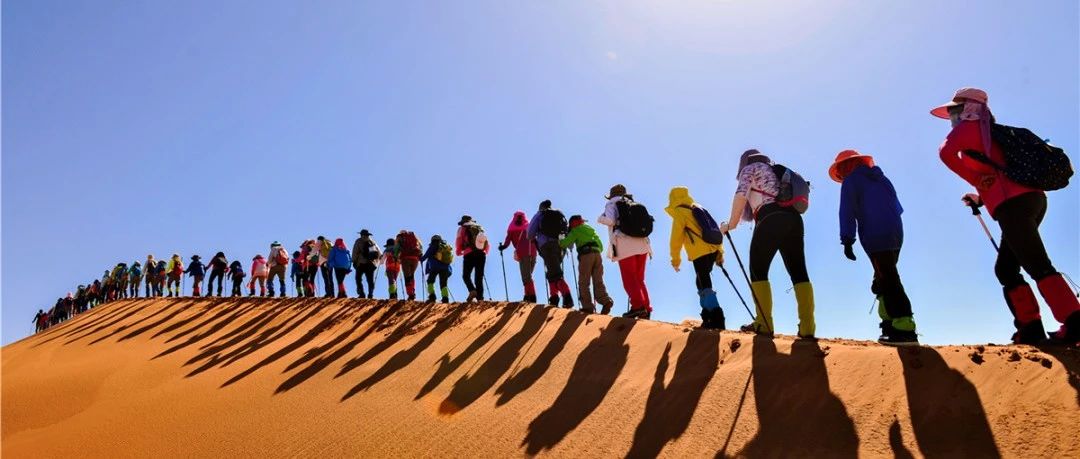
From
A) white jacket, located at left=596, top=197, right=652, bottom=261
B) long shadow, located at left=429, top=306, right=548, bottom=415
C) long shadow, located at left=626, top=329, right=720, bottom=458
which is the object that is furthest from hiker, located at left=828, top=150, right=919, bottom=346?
long shadow, located at left=429, top=306, right=548, bottom=415

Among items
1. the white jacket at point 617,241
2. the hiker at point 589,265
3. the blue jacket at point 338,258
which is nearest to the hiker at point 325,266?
the blue jacket at point 338,258

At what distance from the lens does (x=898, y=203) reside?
4773 mm

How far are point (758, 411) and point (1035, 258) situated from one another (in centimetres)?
242

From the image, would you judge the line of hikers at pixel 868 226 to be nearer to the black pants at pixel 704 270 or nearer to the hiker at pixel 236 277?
the black pants at pixel 704 270

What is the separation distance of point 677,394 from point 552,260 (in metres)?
5.88

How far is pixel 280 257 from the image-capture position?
19.2 meters

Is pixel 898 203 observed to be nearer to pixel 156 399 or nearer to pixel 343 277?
pixel 156 399

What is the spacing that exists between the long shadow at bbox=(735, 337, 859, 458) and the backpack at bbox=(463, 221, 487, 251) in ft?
24.2

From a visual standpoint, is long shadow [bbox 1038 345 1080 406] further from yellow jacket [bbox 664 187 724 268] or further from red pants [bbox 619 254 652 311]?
red pants [bbox 619 254 652 311]

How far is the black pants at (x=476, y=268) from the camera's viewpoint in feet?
37.1

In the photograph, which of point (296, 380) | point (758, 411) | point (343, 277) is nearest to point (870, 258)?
point (758, 411)

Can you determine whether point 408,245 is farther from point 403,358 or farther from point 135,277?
point 135,277

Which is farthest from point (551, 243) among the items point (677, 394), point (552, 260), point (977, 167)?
point (977, 167)

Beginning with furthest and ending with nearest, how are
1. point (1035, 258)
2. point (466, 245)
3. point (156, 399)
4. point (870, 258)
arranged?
point (466, 245), point (156, 399), point (870, 258), point (1035, 258)
